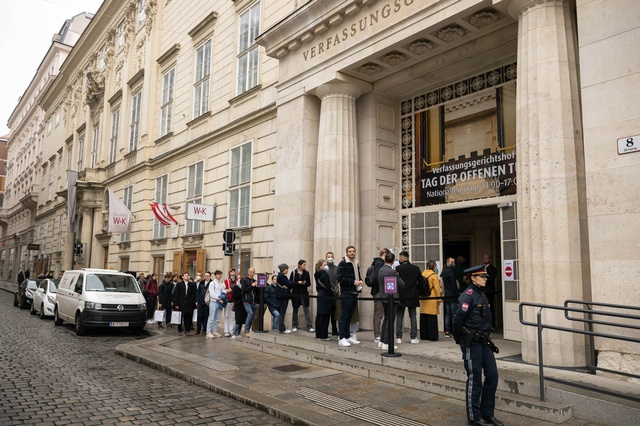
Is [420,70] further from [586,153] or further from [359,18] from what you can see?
[586,153]

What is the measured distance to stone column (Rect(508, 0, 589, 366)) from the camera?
277 inches

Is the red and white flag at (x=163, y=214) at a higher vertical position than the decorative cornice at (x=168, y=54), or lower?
lower

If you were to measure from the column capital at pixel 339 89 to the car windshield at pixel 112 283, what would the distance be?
25.9 ft

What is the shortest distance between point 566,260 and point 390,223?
554cm

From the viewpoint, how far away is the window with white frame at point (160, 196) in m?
21.3

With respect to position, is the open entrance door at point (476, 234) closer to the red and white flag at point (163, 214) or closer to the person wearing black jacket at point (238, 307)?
the person wearing black jacket at point (238, 307)

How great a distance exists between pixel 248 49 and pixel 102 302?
358 inches

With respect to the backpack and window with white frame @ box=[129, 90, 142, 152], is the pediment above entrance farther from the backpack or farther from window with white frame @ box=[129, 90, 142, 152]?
window with white frame @ box=[129, 90, 142, 152]

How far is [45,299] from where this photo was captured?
17.8 m

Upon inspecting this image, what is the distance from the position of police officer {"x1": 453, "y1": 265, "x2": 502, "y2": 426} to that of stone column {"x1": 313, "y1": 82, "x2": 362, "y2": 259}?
242 inches

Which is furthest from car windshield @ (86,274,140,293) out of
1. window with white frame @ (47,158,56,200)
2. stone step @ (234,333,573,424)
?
window with white frame @ (47,158,56,200)

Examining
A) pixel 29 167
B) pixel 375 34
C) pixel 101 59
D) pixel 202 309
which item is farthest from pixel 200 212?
pixel 29 167

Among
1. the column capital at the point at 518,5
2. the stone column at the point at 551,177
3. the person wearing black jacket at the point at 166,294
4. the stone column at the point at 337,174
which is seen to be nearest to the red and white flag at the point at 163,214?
the person wearing black jacket at the point at 166,294

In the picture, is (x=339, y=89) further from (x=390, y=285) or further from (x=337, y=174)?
(x=390, y=285)
